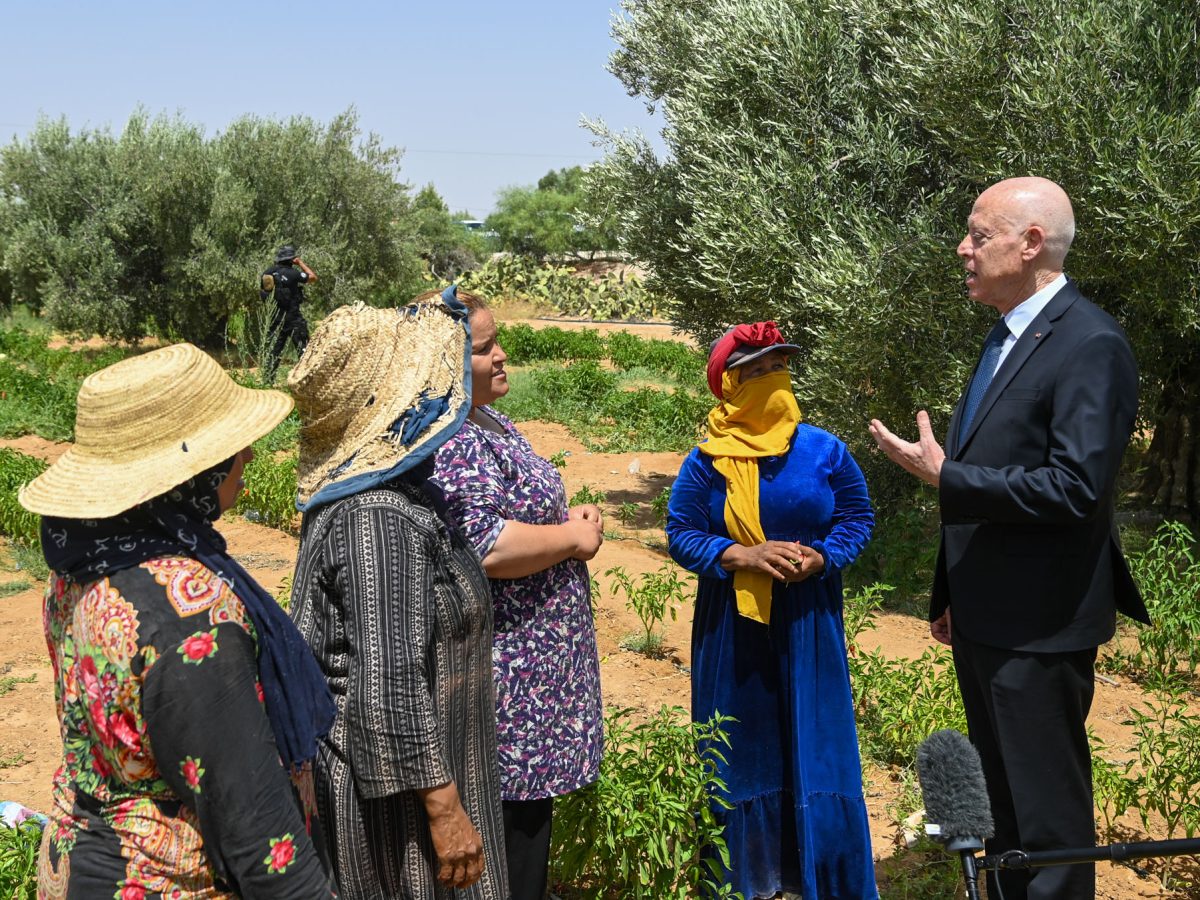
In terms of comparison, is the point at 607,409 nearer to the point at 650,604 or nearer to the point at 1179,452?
the point at 1179,452

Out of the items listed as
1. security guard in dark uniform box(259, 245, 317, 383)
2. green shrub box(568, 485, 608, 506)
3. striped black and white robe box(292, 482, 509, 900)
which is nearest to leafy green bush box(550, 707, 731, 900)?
striped black and white robe box(292, 482, 509, 900)

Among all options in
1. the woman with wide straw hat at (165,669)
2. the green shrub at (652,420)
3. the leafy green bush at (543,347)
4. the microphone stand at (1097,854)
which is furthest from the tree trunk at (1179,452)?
the leafy green bush at (543,347)

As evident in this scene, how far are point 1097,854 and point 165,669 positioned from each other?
1459 mm

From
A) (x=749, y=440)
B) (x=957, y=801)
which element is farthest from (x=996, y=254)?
(x=957, y=801)

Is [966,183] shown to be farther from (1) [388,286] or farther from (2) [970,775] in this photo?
(1) [388,286]

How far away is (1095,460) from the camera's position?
2568 millimetres

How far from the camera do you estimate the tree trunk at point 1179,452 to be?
8133mm

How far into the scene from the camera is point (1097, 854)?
5.66 feet

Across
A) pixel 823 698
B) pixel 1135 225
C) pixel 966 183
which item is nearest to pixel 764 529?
pixel 823 698

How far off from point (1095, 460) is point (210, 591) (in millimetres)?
1981

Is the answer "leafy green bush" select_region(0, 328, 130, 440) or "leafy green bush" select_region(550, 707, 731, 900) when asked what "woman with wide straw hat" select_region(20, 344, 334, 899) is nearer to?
"leafy green bush" select_region(550, 707, 731, 900)

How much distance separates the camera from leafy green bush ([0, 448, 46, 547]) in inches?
311

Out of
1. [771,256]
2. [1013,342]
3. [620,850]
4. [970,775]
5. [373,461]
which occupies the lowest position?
[620,850]

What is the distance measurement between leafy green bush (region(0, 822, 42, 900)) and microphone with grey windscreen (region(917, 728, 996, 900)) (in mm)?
2161
